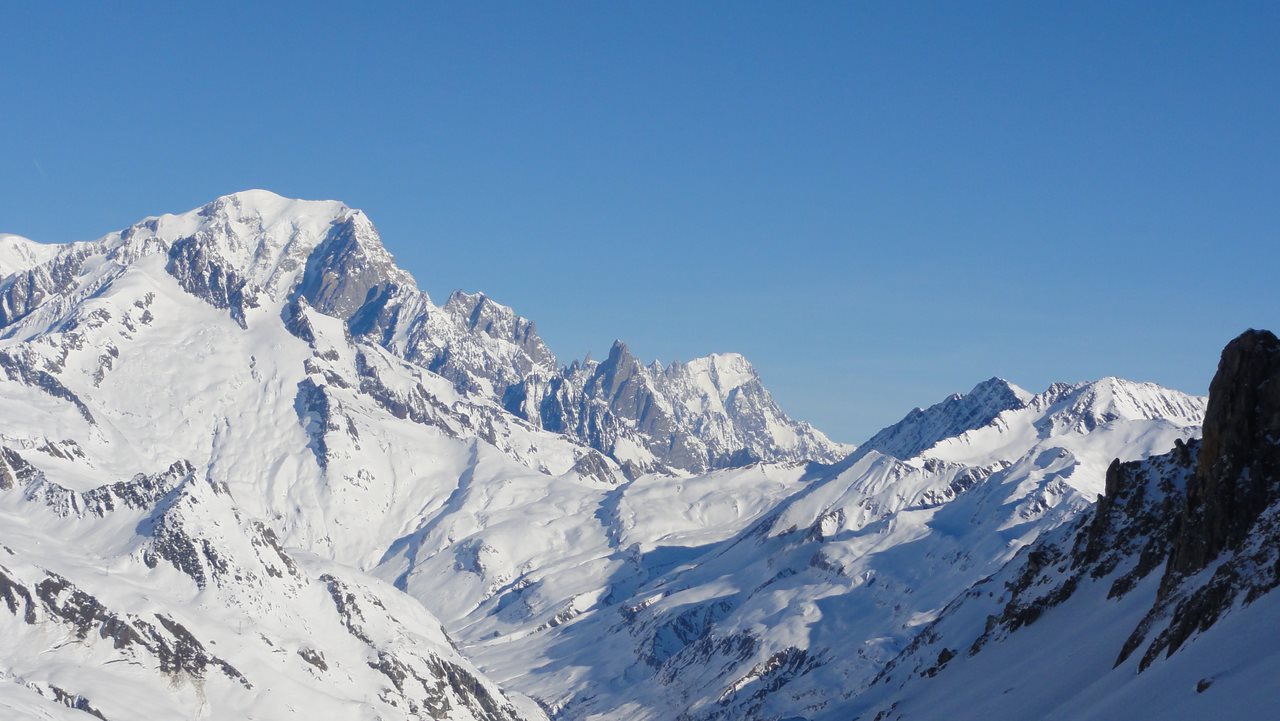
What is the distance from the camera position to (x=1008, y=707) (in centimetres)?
9612

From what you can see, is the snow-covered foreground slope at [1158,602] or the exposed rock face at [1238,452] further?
the exposed rock face at [1238,452]

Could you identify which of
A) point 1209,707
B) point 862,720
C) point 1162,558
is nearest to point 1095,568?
point 1162,558

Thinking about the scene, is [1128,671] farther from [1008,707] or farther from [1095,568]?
[1095,568]

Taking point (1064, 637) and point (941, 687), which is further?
point (941, 687)

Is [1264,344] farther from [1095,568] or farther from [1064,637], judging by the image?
[1095,568]

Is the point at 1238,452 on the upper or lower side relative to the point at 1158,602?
upper

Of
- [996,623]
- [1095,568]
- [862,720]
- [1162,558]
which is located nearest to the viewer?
[1162,558]

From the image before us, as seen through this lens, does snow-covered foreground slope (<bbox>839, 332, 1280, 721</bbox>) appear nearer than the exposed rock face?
Yes

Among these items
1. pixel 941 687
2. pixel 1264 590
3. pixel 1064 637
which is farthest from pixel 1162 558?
pixel 1264 590

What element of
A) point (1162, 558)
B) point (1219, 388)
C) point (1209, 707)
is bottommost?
point (1209, 707)

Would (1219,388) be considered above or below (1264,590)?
above

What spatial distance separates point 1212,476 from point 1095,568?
32304mm

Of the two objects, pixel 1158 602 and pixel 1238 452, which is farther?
pixel 1238 452

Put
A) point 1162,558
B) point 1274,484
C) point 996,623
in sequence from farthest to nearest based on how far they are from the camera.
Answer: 1. point 996,623
2. point 1162,558
3. point 1274,484
